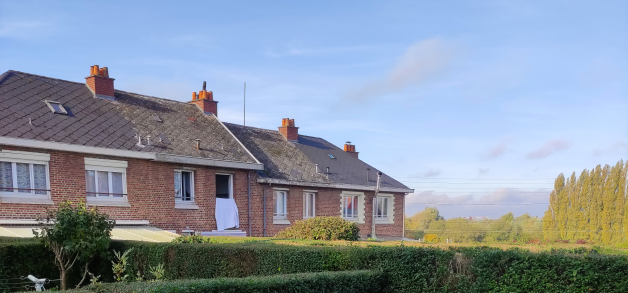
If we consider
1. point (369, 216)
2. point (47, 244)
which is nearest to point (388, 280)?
point (47, 244)

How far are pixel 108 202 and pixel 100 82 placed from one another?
18.6ft

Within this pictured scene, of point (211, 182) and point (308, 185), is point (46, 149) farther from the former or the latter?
point (308, 185)

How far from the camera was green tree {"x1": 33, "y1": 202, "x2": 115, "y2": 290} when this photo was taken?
38.3 feet

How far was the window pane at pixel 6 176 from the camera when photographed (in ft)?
50.0

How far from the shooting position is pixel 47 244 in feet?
38.9

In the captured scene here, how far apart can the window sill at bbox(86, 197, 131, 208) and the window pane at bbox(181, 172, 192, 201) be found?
267 cm

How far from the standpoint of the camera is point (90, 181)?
17.3 m

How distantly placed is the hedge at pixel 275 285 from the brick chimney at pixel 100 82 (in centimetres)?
1428

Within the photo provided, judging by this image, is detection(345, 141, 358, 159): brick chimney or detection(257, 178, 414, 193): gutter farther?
detection(345, 141, 358, 159): brick chimney

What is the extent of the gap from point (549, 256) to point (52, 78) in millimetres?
18660

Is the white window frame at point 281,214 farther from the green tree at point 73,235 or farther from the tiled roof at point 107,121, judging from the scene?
the green tree at point 73,235

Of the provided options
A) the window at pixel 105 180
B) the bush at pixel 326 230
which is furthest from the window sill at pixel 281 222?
the window at pixel 105 180

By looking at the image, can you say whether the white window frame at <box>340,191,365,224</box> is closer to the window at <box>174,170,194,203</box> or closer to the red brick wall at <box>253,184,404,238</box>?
the red brick wall at <box>253,184,404,238</box>

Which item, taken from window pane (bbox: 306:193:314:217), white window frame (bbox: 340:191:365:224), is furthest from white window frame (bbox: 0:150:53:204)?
white window frame (bbox: 340:191:365:224)
